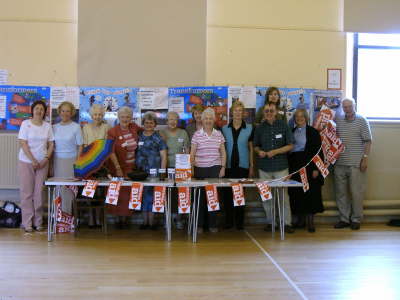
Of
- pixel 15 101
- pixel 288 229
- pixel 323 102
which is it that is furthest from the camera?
pixel 323 102

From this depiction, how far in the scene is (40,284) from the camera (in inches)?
122

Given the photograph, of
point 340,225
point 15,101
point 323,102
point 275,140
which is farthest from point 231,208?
point 15,101

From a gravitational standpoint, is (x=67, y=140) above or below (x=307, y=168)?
above

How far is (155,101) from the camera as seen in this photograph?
542 centimetres

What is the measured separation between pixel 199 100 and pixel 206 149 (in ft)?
2.89

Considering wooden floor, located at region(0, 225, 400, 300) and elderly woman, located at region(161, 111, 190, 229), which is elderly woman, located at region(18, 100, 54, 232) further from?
elderly woman, located at region(161, 111, 190, 229)

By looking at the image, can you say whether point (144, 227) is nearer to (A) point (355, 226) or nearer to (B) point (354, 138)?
A: (A) point (355, 226)

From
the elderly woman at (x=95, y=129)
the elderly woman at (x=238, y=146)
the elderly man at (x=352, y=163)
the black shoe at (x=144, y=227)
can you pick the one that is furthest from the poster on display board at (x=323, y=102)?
the elderly woman at (x=95, y=129)

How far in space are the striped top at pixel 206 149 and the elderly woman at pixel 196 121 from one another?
1.25ft

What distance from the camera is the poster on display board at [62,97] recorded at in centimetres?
536

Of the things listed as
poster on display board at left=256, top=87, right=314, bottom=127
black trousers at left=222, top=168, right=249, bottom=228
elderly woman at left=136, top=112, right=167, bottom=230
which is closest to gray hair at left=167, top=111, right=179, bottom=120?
elderly woman at left=136, top=112, right=167, bottom=230

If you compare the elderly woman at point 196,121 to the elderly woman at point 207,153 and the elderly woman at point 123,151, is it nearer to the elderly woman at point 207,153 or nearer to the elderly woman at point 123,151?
the elderly woman at point 207,153

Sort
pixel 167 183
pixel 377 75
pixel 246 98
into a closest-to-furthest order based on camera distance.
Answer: pixel 167 183 < pixel 246 98 < pixel 377 75

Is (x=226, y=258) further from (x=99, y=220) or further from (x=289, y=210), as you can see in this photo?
(x=99, y=220)
